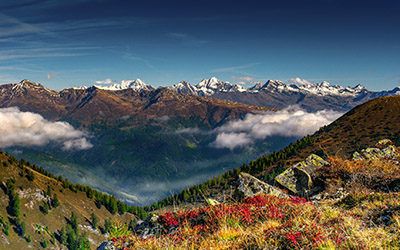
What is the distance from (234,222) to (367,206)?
20.7 ft

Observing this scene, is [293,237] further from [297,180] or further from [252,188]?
[297,180]

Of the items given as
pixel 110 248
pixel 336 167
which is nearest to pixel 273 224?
pixel 110 248

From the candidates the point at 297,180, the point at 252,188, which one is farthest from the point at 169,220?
the point at 297,180

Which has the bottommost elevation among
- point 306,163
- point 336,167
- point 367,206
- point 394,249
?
point 306,163

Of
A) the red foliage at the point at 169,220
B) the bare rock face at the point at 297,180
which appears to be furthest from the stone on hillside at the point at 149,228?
the bare rock face at the point at 297,180

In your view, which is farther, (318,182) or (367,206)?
(318,182)

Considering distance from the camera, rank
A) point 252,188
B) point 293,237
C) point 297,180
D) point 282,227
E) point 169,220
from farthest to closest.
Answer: point 297,180 < point 252,188 < point 169,220 < point 282,227 < point 293,237

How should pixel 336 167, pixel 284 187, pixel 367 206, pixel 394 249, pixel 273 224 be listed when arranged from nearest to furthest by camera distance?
pixel 394 249
pixel 273 224
pixel 367 206
pixel 336 167
pixel 284 187

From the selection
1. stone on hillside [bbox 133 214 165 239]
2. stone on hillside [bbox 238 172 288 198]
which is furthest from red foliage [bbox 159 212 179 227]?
stone on hillside [bbox 238 172 288 198]

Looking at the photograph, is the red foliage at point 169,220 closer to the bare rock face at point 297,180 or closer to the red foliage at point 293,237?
the red foliage at point 293,237

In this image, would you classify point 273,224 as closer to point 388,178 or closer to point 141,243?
point 141,243

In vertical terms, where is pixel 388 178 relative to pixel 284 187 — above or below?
above

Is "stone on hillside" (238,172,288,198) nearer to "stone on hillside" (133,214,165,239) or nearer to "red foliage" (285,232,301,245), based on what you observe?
"stone on hillside" (133,214,165,239)

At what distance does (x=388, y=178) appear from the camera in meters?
26.2
